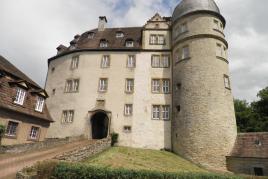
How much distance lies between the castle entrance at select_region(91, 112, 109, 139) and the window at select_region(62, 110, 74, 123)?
262cm

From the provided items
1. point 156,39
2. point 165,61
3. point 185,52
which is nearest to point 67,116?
point 165,61

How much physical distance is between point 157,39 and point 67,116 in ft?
50.0

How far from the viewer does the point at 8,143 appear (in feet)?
56.2

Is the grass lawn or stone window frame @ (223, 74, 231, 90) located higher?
stone window frame @ (223, 74, 231, 90)

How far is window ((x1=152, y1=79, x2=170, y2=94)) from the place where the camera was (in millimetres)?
26484

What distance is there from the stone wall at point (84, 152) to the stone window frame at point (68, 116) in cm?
679

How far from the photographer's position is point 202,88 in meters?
22.8

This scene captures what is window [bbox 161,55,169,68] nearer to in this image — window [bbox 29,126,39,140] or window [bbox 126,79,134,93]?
window [bbox 126,79,134,93]

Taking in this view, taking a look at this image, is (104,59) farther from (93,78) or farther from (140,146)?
(140,146)

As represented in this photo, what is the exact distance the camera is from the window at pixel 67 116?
26633 millimetres

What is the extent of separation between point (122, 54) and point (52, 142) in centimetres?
1403

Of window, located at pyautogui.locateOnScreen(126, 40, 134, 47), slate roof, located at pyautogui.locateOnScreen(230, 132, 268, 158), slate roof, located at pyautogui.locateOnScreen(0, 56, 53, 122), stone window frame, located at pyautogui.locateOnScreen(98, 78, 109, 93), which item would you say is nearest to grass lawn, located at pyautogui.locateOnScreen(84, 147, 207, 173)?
slate roof, located at pyautogui.locateOnScreen(230, 132, 268, 158)

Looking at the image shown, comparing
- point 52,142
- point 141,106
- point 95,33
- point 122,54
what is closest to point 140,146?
point 141,106

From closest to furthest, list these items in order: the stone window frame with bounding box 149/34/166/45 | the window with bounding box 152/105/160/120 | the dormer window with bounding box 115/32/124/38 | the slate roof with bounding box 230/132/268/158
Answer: the slate roof with bounding box 230/132/268/158 < the window with bounding box 152/105/160/120 < the stone window frame with bounding box 149/34/166/45 < the dormer window with bounding box 115/32/124/38
